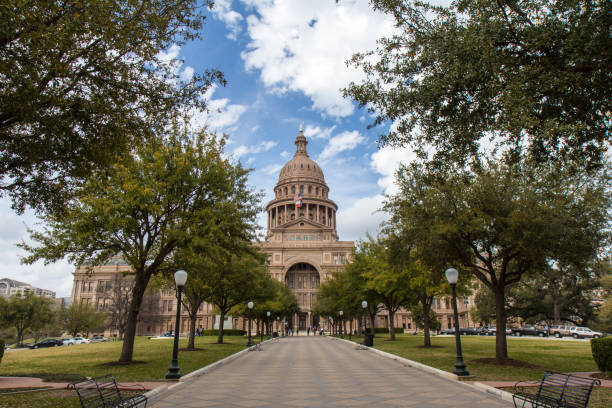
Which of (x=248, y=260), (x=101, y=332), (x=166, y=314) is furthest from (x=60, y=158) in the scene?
(x=166, y=314)

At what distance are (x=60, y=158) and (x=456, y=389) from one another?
1156cm

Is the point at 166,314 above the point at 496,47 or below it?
below

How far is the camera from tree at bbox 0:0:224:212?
7512 millimetres

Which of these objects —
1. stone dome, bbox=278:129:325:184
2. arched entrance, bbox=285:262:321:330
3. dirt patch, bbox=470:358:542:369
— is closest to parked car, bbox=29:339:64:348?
dirt patch, bbox=470:358:542:369

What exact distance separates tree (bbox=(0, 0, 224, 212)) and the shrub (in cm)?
1426

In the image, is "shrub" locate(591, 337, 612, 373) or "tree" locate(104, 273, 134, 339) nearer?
"shrub" locate(591, 337, 612, 373)

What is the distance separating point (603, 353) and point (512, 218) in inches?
204

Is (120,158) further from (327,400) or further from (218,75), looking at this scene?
(327,400)

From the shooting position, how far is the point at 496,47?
31.4 feet

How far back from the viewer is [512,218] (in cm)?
1573

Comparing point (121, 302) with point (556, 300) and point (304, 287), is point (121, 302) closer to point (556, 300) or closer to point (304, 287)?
point (304, 287)

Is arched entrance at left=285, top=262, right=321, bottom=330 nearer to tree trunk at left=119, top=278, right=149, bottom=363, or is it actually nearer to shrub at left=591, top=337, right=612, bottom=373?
tree trunk at left=119, top=278, right=149, bottom=363

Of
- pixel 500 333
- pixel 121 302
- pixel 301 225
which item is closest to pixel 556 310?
pixel 500 333

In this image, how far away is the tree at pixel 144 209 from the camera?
54.7 ft
